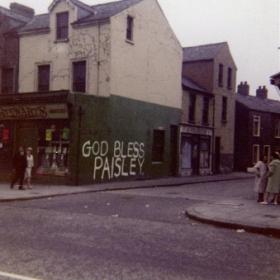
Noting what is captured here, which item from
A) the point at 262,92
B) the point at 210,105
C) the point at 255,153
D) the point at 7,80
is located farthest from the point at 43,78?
the point at 262,92

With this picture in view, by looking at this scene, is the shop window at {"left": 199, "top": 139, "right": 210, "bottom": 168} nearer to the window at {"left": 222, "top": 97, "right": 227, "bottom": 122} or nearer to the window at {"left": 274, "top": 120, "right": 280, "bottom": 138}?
the window at {"left": 222, "top": 97, "right": 227, "bottom": 122}

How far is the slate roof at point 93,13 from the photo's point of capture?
80.1 ft

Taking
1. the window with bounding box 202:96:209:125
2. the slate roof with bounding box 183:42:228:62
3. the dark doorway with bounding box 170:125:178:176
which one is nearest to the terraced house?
the dark doorway with bounding box 170:125:178:176

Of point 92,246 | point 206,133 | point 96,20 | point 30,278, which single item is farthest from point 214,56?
point 30,278

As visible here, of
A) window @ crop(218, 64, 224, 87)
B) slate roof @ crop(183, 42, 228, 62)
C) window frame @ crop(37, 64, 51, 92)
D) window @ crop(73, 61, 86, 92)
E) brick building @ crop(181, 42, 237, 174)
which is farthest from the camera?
window @ crop(218, 64, 224, 87)

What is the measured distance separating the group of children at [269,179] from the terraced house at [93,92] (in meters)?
9.16

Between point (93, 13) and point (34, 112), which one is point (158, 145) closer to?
point (34, 112)

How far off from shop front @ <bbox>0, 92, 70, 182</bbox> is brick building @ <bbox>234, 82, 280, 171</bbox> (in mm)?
22890

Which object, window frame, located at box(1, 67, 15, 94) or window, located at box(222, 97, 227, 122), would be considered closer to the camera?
window frame, located at box(1, 67, 15, 94)

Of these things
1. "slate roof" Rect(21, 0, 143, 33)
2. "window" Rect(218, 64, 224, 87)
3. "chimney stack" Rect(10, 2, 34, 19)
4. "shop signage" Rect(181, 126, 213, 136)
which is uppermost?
"chimney stack" Rect(10, 2, 34, 19)

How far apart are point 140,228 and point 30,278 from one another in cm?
481

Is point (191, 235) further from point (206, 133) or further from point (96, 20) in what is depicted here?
point (206, 133)

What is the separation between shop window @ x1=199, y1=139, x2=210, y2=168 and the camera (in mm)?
33531

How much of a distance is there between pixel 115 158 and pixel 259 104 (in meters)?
23.9
